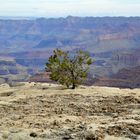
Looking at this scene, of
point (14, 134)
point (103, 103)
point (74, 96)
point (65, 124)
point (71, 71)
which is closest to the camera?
point (14, 134)

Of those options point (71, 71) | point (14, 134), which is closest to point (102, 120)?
point (14, 134)

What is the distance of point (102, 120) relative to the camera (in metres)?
23.6

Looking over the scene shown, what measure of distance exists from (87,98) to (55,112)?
7.62m

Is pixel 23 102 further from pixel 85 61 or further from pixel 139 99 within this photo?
pixel 85 61

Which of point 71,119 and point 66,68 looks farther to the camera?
point 66,68

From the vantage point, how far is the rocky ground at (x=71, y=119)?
20.2 m

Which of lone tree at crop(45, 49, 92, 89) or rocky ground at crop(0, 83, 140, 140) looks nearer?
rocky ground at crop(0, 83, 140, 140)

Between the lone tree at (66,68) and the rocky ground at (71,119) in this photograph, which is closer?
the rocky ground at (71,119)

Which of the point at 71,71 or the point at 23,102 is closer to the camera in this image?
the point at 23,102

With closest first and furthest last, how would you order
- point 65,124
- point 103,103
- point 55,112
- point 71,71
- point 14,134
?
point 14,134
point 65,124
point 55,112
point 103,103
point 71,71

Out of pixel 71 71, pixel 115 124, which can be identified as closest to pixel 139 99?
pixel 115 124

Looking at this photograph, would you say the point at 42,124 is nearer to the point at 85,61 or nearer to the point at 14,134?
the point at 14,134

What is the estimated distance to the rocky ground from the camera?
2023 centimetres

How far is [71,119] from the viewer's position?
952 inches
